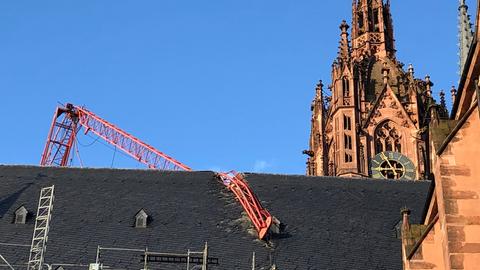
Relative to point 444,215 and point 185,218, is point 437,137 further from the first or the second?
point 185,218

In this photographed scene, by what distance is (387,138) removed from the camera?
1441 inches

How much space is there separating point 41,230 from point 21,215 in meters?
1.09

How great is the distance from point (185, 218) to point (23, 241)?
406cm

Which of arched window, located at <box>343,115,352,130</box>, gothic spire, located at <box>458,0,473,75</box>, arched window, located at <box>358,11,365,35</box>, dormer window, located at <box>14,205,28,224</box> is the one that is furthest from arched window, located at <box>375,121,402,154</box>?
dormer window, located at <box>14,205,28,224</box>

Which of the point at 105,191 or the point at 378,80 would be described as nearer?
the point at 105,191

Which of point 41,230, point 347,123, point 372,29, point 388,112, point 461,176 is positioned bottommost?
point 461,176

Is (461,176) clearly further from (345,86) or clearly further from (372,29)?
(372,29)

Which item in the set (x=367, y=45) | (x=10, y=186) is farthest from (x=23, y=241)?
(x=367, y=45)

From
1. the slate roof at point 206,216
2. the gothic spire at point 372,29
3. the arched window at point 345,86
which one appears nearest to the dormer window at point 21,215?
the slate roof at point 206,216

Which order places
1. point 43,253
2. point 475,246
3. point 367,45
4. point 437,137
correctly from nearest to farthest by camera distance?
point 475,246
point 437,137
point 43,253
point 367,45

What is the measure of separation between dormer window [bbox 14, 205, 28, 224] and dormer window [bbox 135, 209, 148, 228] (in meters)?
2.77

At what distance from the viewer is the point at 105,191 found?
79.4 ft

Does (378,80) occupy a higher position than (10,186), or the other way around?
(378,80)

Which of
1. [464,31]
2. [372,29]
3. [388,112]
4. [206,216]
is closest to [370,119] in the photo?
[388,112]
